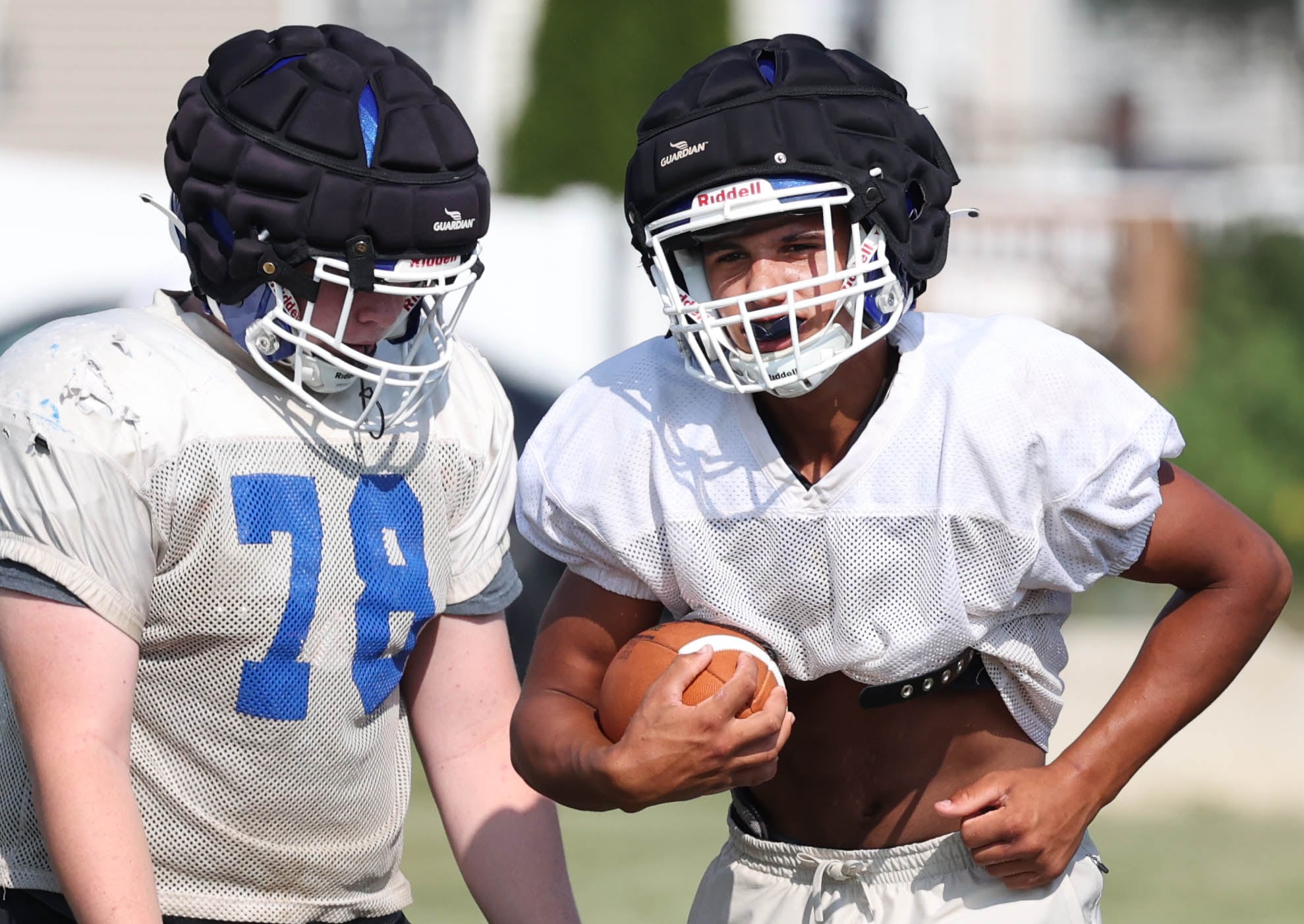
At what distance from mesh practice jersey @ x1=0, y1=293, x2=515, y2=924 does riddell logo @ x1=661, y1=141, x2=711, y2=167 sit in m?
0.53

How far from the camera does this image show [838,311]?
2418 millimetres

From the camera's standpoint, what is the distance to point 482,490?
2.71m

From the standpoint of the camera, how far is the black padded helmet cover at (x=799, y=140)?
2404 millimetres

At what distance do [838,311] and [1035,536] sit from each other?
404 millimetres

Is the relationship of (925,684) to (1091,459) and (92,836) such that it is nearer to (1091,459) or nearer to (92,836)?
(1091,459)

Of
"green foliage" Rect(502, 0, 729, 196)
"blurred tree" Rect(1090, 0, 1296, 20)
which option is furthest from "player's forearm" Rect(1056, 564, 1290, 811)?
"blurred tree" Rect(1090, 0, 1296, 20)

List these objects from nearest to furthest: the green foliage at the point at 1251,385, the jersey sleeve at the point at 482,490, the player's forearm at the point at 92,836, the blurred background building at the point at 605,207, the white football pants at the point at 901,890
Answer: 1. the player's forearm at the point at 92,836
2. the white football pants at the point at 901,890
3. the jersey sleeve at the point at 482,490
4. the blurred background building at the point at 605,207
5. the green foliage at the point at 1251,385

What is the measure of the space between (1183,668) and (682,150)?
3.37ft

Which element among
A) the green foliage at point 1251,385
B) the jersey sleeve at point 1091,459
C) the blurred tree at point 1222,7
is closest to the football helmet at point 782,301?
the jersey sleeve at point 1091,459

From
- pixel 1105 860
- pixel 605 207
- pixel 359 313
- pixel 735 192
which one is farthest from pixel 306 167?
pixel 605 207

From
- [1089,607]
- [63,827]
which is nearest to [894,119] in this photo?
[63,827]

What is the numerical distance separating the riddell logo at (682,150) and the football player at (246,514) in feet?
0.90

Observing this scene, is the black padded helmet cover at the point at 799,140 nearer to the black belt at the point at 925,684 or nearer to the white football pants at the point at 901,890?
the black belt at the point at 925,684

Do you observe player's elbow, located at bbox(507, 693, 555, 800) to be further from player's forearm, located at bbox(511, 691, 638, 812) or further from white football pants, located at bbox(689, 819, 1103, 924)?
white football pants, located at bbox(689, 819, 1103, 924)
